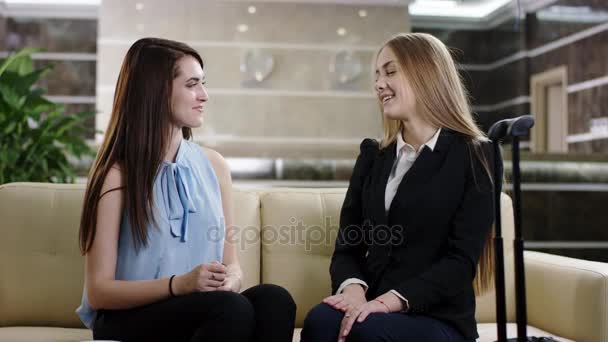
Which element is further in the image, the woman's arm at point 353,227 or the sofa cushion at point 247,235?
the sofa cushion at point 247,235

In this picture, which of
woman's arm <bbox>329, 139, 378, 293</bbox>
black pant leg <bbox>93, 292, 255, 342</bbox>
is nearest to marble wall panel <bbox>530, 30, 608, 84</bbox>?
woman's arm <bbox>329, 139, 378, 293</bbox>

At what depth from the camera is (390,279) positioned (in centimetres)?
168

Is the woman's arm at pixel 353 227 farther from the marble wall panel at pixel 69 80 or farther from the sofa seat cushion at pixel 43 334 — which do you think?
the marble wall panel at pixel 69 80

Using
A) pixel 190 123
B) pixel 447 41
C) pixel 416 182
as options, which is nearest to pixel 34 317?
pixel 190 123

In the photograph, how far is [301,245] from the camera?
2.12 metres

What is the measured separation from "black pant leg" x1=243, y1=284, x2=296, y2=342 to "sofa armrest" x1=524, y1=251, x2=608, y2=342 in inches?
35.8

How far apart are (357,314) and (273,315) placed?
20cm

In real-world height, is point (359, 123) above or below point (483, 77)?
below

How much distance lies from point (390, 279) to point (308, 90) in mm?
4522

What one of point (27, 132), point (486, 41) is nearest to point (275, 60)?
point (486, 41)

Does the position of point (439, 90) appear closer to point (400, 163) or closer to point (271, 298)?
point (400, 163)

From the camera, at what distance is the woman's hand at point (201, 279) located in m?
1.47

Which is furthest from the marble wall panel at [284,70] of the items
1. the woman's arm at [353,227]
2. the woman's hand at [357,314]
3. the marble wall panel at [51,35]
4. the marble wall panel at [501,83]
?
the woman's hand at [357,314]

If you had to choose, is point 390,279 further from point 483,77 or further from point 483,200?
point 483,77
